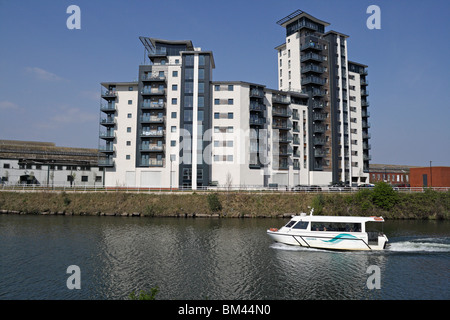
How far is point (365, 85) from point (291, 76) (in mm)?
22201

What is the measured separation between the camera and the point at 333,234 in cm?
2508

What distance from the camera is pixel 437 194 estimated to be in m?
47.6

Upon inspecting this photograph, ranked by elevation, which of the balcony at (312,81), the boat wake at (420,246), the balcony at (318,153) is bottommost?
the boat wake at (420,246)

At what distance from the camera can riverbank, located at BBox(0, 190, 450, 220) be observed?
44875mm

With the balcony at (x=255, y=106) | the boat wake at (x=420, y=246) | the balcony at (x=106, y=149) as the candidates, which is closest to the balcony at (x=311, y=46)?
the balcony at (x=255, y=106)

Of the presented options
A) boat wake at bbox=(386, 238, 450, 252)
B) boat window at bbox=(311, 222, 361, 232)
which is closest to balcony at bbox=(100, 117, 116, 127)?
boat window at bbox=(311, 222, 361, 232)

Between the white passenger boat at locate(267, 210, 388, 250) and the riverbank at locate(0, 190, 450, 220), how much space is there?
18.6 meters

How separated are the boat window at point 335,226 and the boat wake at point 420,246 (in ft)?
10.9

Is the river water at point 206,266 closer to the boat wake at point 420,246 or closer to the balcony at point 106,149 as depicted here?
the boat wake at point 420,246

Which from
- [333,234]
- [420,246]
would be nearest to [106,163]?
[333,234]

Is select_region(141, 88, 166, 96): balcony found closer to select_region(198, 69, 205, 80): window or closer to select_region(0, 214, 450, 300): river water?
select_region(198, 69, 205, 80): window

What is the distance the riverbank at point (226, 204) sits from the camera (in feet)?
147
